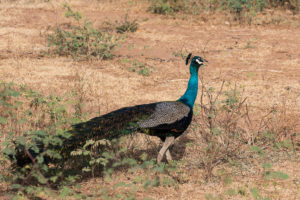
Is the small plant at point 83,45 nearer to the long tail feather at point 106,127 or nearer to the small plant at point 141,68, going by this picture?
the small plant at point 141,68

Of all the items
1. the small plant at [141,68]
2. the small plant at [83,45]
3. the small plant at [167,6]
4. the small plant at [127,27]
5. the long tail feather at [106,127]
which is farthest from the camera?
the small plant at [167,6]

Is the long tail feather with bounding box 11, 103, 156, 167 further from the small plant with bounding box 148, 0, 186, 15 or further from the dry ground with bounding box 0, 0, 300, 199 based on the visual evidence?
the small plant with bounding box 148, 0, 186, 15

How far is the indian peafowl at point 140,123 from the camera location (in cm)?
409

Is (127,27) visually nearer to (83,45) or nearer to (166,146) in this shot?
(83,45)

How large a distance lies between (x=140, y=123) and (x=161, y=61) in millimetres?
4687

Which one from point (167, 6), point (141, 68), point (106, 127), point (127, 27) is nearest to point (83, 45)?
point (141, 68)

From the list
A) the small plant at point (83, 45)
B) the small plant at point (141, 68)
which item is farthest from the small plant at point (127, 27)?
the small plant at point (141, 68)

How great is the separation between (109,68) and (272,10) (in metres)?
6.21

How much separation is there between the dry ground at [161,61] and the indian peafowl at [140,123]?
444 mm

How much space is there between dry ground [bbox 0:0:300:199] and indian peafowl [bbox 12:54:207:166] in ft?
1.46

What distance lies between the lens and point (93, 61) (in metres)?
8.52

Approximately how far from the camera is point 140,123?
14.2ft

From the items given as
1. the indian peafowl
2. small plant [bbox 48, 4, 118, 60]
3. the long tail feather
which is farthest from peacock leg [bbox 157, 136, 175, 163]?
small plant [bbox 48, 4, 118, 60]

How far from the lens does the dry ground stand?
6.73 m
